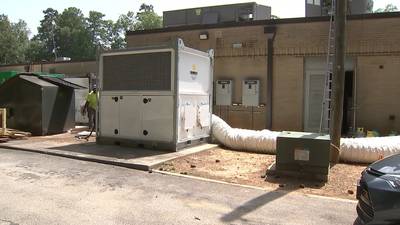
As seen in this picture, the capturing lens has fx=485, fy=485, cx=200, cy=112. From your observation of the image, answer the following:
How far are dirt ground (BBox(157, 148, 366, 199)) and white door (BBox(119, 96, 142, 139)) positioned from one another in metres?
1.92

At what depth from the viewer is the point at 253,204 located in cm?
724

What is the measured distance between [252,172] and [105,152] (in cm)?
385

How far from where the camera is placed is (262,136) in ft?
39.2

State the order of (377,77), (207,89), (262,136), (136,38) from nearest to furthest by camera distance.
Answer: (262,136) < (207,89) < (377,77) < (136,38)

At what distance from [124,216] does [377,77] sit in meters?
10.7

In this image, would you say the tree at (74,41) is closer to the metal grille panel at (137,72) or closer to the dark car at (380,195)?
the metal grille panel at (137,72)

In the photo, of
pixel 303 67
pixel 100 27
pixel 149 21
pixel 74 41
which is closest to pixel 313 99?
pixel 303 67

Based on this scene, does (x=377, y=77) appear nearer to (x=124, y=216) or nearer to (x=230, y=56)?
(x=230, y=56)

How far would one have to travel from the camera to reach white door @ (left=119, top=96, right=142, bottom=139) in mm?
12445

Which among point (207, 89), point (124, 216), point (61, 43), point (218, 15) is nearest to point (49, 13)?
point (61, 43)

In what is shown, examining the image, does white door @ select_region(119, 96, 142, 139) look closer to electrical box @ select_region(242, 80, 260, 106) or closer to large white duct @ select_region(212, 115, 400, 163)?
large white duct @ select_region(212, 115, 400, 163)

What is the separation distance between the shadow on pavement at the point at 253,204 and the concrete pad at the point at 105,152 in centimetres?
288

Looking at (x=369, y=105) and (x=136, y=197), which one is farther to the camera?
(x=369, y=105)

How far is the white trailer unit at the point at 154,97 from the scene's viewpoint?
1191 centimetres
